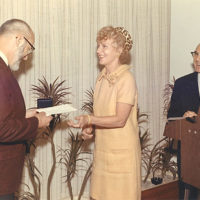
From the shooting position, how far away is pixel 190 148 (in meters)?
3.16

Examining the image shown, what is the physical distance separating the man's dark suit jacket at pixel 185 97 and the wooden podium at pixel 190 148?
0.53 meters

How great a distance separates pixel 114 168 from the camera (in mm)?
3039

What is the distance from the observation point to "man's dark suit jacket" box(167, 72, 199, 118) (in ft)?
12.3

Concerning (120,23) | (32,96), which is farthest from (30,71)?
(120,23)

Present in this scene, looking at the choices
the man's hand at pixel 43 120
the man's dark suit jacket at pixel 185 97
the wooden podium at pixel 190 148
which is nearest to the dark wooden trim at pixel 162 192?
the man's dark suit jacket at pixel 185 97

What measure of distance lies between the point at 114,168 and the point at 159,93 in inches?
112

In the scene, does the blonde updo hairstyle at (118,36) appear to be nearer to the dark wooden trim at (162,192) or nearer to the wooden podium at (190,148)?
the wooden podium at (190,148)

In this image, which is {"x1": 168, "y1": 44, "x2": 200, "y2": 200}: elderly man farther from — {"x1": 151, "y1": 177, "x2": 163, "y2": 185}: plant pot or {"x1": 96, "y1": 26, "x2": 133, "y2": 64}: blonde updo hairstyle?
{"x1": 151, "y1": 177, "x2": 163, "y2": 185}: plant pot

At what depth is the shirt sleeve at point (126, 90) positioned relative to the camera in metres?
2.97

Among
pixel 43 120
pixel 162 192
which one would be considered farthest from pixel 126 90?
pixel 162 192

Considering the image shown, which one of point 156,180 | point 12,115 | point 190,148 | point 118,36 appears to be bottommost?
point 156,180

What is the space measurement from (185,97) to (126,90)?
108 cm

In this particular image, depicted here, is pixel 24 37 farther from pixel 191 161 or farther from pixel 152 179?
pixel 152 179

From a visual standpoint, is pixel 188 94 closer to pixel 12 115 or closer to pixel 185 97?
pixel 185 97
